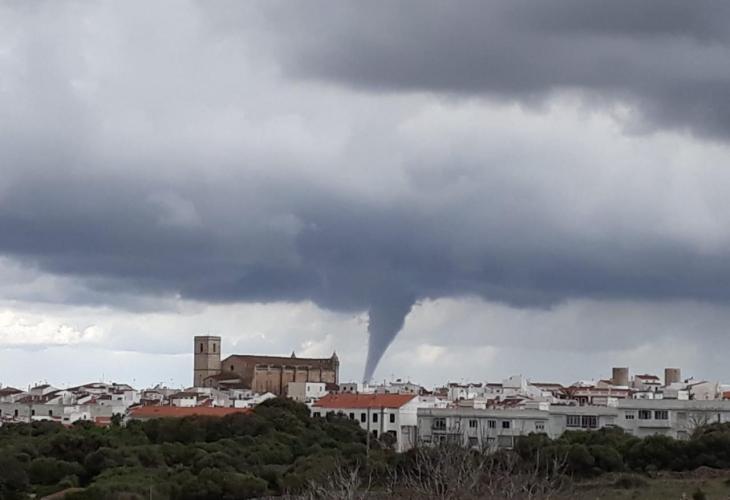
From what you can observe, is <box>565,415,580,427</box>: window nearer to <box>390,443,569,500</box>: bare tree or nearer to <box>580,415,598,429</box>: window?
<box>580,415,598,429</box>: window

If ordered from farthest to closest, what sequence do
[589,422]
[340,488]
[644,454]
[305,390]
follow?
[305,390], [589,422], [644,454], [340,488]

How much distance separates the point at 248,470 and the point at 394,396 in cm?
3305

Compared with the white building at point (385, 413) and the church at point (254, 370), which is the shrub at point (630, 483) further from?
the church at point (254, 370)

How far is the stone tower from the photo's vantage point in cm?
17800

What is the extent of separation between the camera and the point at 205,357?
17912 centimetres

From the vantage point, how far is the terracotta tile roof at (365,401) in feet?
302

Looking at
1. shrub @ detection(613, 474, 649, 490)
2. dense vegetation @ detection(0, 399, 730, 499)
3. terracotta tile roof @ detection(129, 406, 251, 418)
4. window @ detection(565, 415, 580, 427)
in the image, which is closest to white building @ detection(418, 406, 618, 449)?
window @ detection(565, 415, 580, 427)

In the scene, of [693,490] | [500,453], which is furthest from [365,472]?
[693,490]

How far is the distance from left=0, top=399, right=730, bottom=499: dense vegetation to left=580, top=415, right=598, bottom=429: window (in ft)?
29.7

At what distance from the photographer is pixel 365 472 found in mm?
59750

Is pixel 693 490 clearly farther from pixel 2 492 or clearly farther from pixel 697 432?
pixel 2 492

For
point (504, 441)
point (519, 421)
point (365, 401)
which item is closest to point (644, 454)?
point (504, 441)

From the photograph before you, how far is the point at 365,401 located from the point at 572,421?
49.3 ft

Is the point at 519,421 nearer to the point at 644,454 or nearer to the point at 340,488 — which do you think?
the point at 644,454
